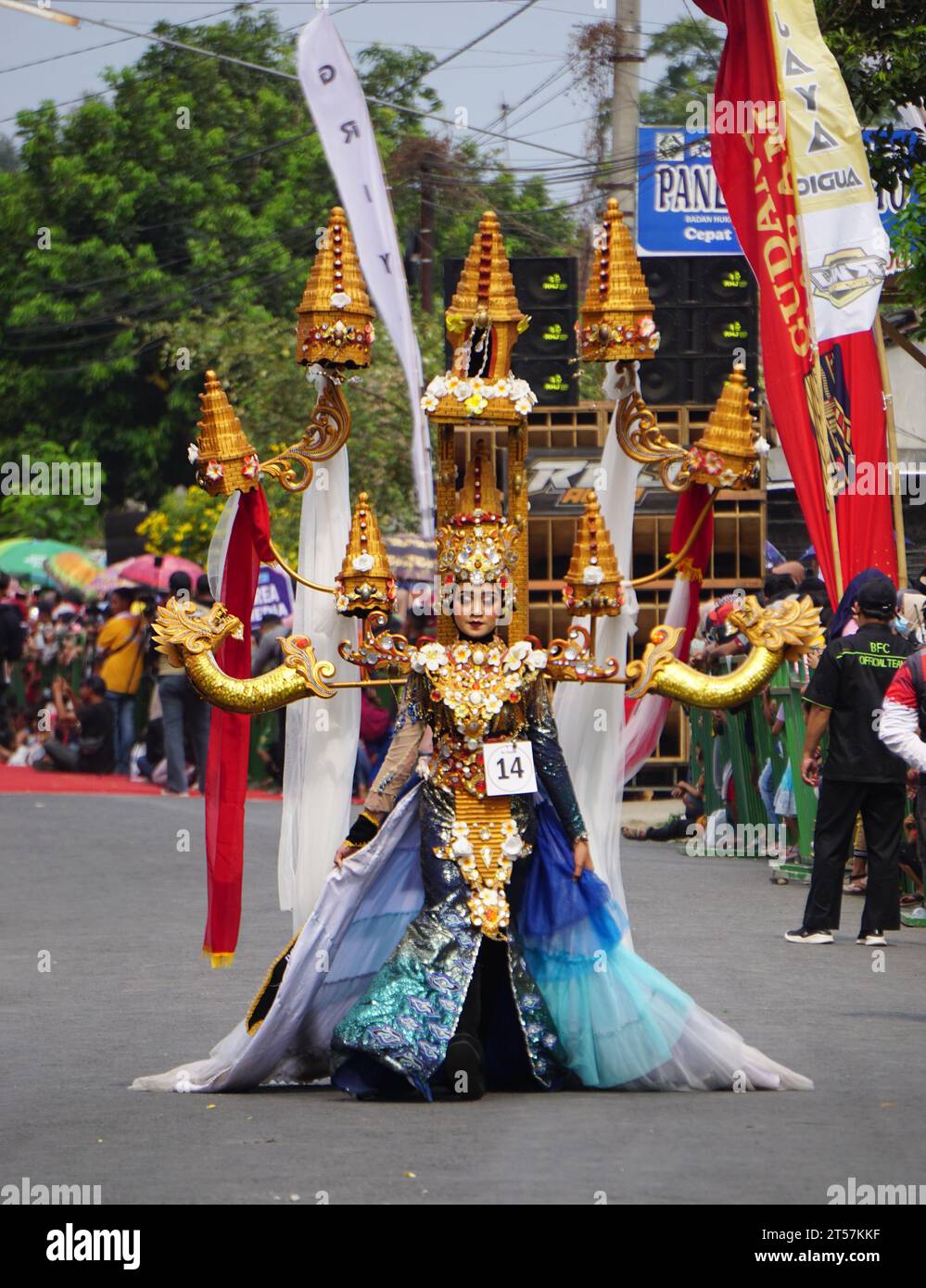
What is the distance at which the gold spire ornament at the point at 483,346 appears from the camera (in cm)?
878

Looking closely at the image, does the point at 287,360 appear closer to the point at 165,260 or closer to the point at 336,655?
the point at 165,260

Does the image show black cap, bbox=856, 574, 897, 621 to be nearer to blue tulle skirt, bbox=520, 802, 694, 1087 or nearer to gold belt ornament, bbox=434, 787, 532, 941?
blue tulle skirt, bbox=520, 802, 694, 1087

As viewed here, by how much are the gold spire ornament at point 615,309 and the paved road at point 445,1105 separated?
275 centimetres

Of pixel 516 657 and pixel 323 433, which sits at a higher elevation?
pixel 323 433

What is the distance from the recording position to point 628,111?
2517 cm

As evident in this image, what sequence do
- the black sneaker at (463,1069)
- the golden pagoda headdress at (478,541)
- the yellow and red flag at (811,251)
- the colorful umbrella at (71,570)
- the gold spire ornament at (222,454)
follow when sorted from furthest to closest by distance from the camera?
the colorful umbrella at (71,570), the yellow and red flag at (811,251), the gold spire ornament at (222,454), the golden pagoda headdress at (478,541), the black sneaker at (463,1069)

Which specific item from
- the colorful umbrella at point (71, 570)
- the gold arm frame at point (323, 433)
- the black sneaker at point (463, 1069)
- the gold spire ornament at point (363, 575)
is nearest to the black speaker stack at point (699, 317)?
the gold arm frame at point (323, 433)

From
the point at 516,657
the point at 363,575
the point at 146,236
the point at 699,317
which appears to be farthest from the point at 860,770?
the point at 146,236

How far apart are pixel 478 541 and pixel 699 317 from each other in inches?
554

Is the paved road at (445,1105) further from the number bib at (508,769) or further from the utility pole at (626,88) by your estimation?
the utility pole at (626,88)

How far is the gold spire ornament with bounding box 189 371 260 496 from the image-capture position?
350 inches

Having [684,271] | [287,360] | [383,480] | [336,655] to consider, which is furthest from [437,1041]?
[287,360]

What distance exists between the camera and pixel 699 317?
73.6ft

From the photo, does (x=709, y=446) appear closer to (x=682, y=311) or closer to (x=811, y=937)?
(x=811, y=937)
